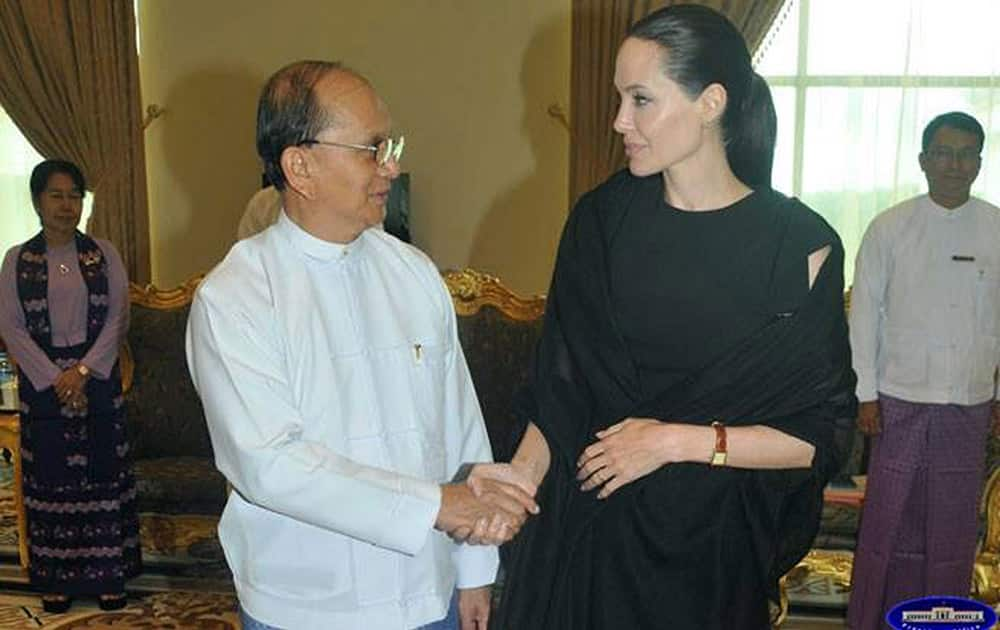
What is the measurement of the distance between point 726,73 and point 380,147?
51 cm

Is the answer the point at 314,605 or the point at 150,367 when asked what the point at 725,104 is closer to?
the point at 314,605

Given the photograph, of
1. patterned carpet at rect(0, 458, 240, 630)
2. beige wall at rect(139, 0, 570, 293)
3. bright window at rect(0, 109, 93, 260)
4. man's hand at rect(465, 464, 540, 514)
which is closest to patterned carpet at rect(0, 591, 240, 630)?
patterned carpet at rect(0, 458, 240, 630)

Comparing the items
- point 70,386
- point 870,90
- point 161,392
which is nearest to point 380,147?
point 70,386

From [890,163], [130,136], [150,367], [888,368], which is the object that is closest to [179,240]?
[130,136]

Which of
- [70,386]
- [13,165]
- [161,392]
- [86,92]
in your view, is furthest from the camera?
[13,165]

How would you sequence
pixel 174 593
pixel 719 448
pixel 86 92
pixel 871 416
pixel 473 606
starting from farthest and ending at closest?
pixel 86 92 < pixel 174 593 < pixel 871 416 < pixel 473 606 < pixel 719 448

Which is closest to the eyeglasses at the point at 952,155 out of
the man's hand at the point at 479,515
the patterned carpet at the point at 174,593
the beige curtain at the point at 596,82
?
the patterned carpet at the point at 174,593

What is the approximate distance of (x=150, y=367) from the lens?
175 inches

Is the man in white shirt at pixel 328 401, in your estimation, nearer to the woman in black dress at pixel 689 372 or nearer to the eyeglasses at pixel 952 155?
the woman in black dress at pixel 689 372

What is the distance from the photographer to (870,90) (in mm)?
5848

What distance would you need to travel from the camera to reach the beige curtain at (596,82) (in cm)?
602

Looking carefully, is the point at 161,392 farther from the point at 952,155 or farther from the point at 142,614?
the point at 952,155

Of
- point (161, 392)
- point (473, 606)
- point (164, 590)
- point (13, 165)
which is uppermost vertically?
point (13, 165)

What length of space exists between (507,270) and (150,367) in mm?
2650
